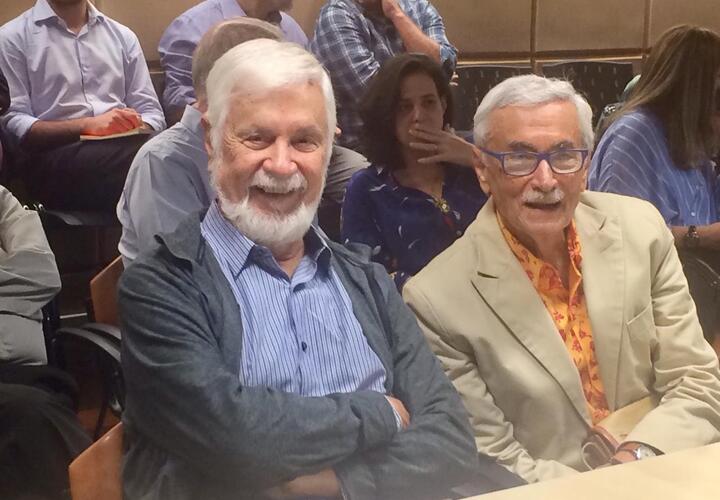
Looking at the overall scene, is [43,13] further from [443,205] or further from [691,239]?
[691,239]

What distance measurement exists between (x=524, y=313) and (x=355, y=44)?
3.25 feet

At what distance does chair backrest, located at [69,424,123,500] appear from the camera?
1.33 meters

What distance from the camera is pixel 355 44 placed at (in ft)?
7.70

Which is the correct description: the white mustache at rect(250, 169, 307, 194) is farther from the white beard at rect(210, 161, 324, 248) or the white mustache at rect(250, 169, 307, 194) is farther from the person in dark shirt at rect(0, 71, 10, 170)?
the person in dark shirt at rect(0, 71, 10, 170)

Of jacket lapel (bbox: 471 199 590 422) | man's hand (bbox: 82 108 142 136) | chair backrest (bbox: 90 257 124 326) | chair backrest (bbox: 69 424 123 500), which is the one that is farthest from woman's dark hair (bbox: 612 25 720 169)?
chair backrest (bbox: 69 424 123 500)

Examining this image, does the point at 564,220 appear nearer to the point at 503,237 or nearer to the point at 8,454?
the point at 503,237

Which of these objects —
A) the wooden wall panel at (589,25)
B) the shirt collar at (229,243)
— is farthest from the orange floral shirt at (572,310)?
the wooden wall panel at (589,25)

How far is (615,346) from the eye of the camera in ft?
5.71

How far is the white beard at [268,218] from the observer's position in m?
1.46

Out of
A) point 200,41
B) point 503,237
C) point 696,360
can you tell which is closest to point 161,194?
point 200,41

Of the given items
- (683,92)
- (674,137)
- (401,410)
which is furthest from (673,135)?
(401,410)

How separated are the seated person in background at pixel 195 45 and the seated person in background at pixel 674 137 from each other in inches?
29.5

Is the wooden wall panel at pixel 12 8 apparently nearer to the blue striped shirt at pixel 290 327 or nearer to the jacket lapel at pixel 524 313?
the blue striped shirt at pixel 290 327

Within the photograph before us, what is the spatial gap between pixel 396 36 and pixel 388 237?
602 mm
